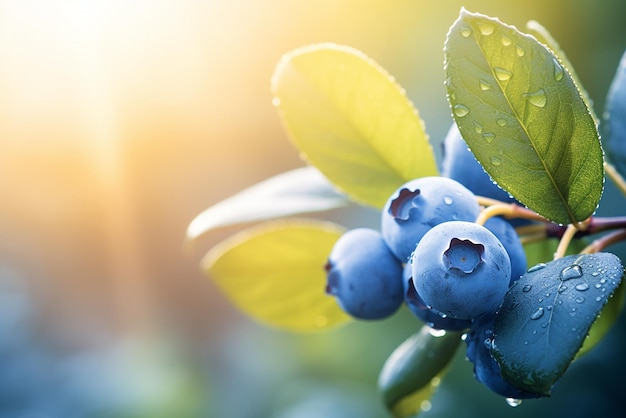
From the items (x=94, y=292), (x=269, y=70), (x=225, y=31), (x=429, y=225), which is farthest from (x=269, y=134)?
(x=429, y=225)

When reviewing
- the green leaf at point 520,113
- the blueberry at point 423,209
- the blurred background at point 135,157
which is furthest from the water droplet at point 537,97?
the blurred background at point 135,157

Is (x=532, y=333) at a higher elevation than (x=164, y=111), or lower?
lower

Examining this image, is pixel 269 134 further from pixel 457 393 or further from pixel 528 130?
pixel 528 130

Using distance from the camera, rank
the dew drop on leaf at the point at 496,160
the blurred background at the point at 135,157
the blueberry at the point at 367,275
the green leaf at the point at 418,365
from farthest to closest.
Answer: the blurred background at the point at 135,157 < the green leaf at the point at 418,365 < the blueberry at the point at 367,275 < the dew drop on leaf at the point at 496,160

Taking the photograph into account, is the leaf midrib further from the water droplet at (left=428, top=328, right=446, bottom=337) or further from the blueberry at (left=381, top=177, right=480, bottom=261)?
the water droplet at (left=428, top=328, right=446, bottom=337)

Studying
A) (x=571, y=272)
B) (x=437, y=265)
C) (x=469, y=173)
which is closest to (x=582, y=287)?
(x=571, y=272)

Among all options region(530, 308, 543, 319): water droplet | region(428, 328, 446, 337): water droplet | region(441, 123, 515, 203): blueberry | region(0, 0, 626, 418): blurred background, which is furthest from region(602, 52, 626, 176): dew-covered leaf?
region(0, 0, 626, 418): blurred background

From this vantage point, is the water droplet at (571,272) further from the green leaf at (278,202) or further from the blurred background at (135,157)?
the blurred background at (135,157)
